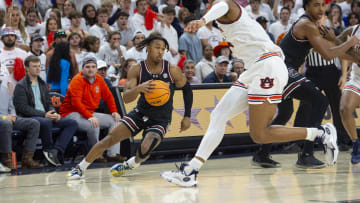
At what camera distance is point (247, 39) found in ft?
20.1

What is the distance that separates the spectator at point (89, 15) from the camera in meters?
13.0

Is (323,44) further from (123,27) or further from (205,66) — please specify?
(123,27)

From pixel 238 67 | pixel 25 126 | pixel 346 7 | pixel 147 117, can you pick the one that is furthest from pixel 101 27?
pixel 346 7

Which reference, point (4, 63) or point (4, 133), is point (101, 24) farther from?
point (4, 133)

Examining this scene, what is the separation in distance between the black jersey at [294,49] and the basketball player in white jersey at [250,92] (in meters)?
1.12

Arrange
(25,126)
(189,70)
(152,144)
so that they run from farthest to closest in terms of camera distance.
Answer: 1. (189,70)
2. (25,126)
3. (152,144)

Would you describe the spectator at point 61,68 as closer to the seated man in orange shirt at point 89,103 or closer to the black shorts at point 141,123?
the seated man in orange shirt at point 89,103

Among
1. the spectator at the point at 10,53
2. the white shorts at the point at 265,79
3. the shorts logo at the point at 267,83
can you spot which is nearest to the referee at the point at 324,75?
the white shorts at the point at 265,79

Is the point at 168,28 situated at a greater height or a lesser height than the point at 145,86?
greater

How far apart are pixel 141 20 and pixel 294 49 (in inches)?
263

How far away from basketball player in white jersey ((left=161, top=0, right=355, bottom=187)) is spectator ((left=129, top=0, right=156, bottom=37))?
7.27 m

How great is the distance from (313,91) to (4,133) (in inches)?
174

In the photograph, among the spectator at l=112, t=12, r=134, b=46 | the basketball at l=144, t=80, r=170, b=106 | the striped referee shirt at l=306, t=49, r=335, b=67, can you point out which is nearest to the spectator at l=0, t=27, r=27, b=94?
the spectator at l=112, t=12, r=134, b=46

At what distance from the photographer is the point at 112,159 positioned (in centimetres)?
945
